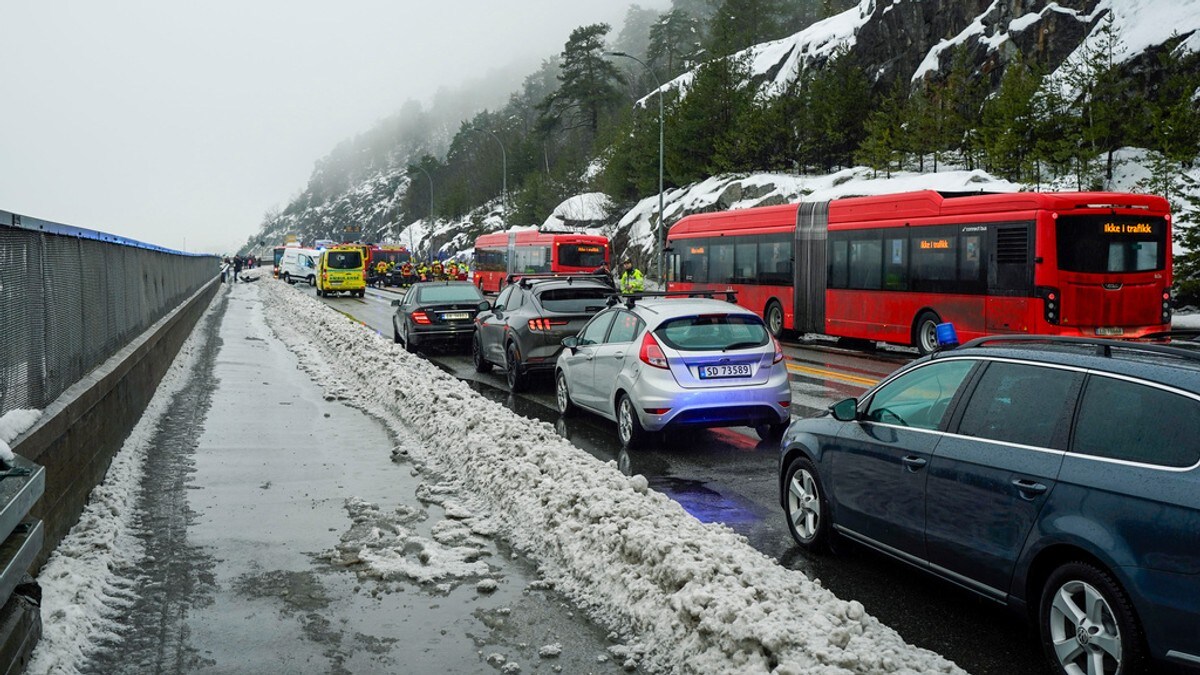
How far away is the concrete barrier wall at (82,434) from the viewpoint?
6.23 meters

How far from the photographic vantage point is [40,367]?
23.9 feet

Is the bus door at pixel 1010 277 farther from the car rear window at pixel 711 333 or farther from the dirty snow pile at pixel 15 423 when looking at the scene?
the dirty snow pile at pixel 15 423

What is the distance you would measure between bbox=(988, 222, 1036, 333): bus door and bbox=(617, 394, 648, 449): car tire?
9420mm

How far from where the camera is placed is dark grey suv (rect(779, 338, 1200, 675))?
3965 mm

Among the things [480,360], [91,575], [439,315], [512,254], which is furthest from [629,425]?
[512,254]

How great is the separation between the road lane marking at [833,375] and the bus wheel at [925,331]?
3019mm

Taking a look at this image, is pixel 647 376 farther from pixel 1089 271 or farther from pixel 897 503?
pixel 1089 271

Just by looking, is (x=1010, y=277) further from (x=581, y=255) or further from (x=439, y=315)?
(x=581, y=255)

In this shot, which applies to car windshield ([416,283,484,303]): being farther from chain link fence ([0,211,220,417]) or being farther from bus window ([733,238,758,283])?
chain link fence ([0,211,220,417])

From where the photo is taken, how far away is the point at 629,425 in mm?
10602

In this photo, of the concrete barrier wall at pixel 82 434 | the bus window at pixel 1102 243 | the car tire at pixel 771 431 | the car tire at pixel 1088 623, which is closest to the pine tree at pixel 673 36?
the bus window at pixel 1102 243

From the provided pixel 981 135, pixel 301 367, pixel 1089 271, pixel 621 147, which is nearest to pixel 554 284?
pixel 301 367

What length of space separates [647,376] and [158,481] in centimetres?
444

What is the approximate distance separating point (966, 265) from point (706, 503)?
41.0 feet
